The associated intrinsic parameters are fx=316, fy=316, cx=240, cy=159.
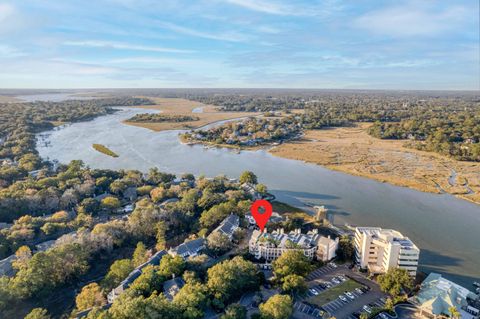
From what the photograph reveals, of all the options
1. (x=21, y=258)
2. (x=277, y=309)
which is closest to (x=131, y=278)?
(x=21, y=258)

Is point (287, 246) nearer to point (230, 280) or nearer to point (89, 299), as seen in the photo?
point (230, 280)

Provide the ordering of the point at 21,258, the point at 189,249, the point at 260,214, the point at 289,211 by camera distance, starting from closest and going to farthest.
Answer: the point at 21,258 → the point at 189,249 → the point at 260,214 → the point at 289,211

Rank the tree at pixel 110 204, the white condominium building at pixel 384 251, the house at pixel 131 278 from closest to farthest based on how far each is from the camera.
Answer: the house at pixel 131 278
the white condominium building at pixel 384 251
the tree at pixel 110 204

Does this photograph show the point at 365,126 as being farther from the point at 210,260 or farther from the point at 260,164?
the point at 210,260

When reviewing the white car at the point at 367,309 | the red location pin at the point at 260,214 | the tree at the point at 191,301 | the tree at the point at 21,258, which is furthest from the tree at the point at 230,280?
the tree at the point at 21,258

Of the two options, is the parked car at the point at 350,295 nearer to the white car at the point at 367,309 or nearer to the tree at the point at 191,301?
the white car at the point at 367,309

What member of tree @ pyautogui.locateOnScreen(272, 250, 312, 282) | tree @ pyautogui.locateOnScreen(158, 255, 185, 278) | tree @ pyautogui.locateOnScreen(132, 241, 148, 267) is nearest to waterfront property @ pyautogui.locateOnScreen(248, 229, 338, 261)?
tree @ pyautogui.locateOnScreen(272, 250, 312, 282)
